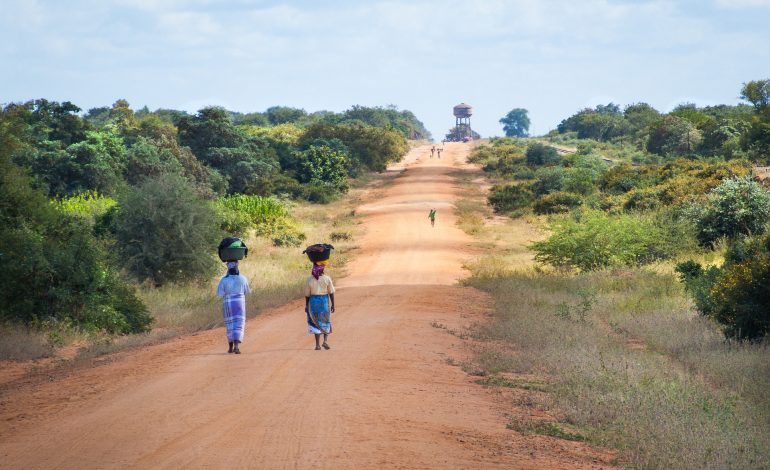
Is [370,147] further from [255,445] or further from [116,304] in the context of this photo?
[255,445]

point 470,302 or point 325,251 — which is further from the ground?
point 325,251

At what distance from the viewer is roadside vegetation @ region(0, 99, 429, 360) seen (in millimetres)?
19891

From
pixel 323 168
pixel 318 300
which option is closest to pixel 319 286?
pixel 318 300

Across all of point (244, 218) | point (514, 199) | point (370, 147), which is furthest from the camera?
point (370, 147)

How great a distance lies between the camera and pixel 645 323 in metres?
20.1

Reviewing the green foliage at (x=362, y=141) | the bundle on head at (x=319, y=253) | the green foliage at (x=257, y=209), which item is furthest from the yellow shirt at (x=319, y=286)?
the green foliage at (x=362, y=141)

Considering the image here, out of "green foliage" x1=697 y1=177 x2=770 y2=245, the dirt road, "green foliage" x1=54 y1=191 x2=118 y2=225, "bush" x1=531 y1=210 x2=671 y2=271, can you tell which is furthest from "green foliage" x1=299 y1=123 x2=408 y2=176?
the dirt road

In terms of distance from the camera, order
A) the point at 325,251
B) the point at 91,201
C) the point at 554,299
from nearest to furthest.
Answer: the point at 325,251 → the point at 554,299 → the point at 91,201

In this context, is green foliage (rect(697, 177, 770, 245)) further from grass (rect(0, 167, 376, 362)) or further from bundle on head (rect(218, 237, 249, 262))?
bundle on head (rect(218, 237, 249, 262))

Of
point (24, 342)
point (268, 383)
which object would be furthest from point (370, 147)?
point (268, 383)

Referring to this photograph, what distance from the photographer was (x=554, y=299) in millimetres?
23516

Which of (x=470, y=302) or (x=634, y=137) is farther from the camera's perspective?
(x=634, y=137)

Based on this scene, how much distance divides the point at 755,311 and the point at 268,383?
33.4ft

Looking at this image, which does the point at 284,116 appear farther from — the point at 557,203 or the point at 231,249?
the point at 231,249
